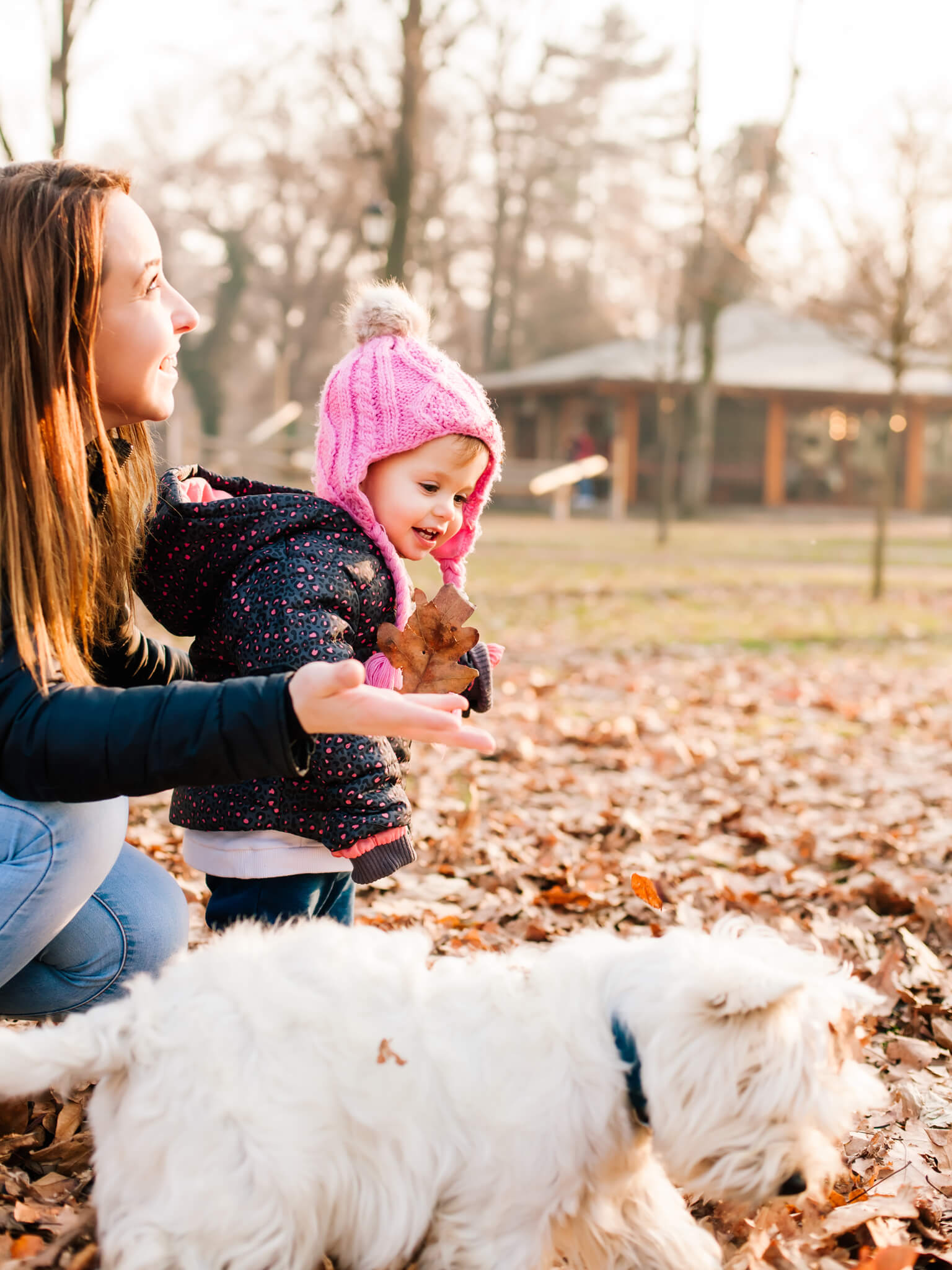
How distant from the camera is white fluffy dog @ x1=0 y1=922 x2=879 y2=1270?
5.43 ft

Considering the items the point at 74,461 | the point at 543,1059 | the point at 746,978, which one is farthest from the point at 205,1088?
the point at 74,461

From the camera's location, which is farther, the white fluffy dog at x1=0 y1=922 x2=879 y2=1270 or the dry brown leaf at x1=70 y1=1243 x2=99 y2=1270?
the dry brown leaf at x1=70 y1=1243 x2=99 y2=1270

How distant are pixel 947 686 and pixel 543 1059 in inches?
289

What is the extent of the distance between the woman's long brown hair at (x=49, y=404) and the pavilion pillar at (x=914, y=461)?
3473cm

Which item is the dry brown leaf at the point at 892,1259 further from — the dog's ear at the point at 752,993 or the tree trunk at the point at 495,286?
the tree trunk at the point at 495,286

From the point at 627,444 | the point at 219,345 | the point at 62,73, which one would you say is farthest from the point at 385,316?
the point at 219,345

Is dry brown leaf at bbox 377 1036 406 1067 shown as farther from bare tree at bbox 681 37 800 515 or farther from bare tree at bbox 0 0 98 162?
bare tree at bbox 681 37 800 515

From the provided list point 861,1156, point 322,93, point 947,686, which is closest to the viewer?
point 861,1156

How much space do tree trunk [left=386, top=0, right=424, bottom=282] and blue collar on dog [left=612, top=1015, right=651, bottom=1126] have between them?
38.2 feet

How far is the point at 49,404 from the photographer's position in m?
1.93

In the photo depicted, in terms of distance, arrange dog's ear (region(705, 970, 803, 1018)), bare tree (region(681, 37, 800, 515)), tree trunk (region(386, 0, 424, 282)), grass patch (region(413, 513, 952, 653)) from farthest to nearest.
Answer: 1. bare tree (region(681, 37, 800, 515))
2. tree trunk (region(386, 0, 424, 282))
3. grass patch (region(413, 513, 952, 653))
4. dog's ear (region(705, 970, 803, 1018))

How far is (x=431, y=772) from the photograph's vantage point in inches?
211

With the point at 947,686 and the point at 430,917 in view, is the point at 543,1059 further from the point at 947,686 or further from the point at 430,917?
the point at 947,686

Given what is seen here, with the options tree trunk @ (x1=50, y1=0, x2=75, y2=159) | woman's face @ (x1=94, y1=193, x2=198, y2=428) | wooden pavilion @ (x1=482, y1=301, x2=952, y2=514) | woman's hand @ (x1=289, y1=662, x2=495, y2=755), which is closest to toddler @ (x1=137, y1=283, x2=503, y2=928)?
woman's face @ (x1=94, y1=193, x2=198, y2=428)
